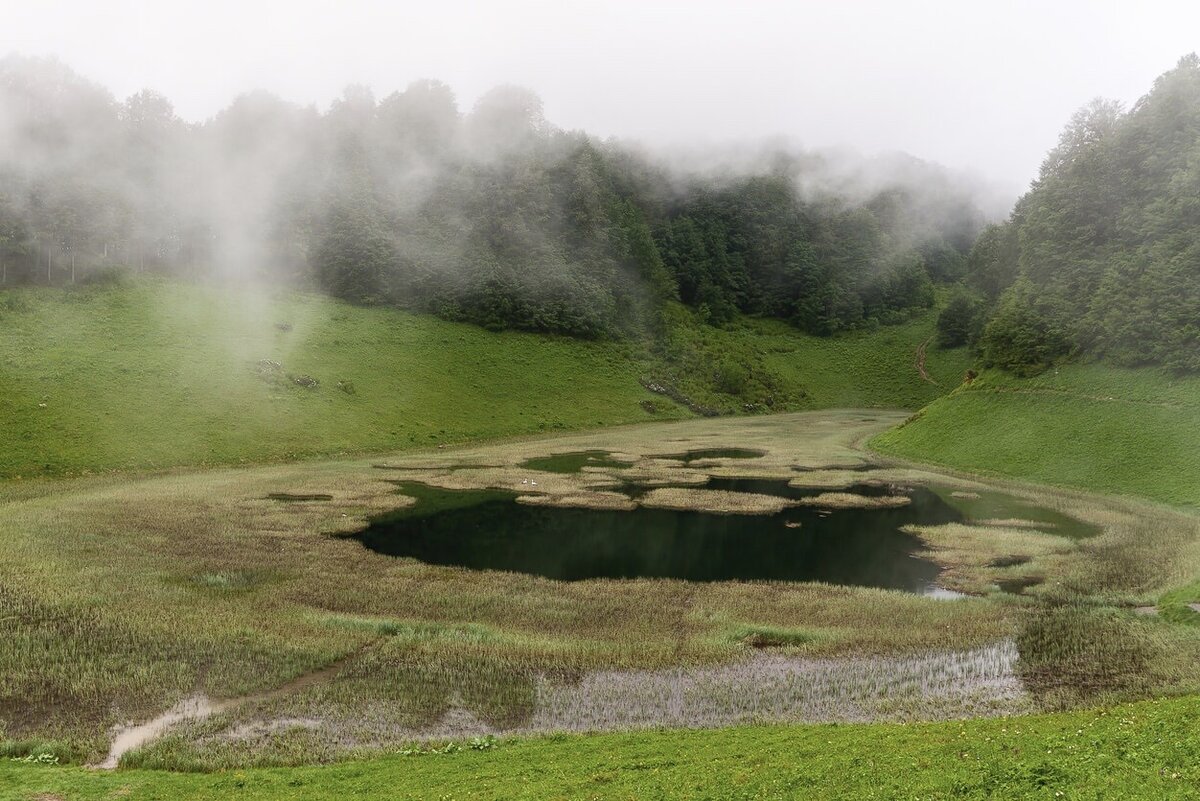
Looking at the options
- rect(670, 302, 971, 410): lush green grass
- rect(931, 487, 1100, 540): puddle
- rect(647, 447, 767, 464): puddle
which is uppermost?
rect(670, 302, 971, 410): lush green grass

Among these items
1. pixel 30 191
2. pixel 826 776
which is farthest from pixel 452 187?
pixel 826 776

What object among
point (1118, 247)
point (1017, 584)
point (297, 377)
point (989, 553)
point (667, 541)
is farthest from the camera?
point (297, 377)

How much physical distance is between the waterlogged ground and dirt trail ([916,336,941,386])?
111m

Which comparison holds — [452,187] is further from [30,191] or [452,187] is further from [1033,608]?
[1033,608]

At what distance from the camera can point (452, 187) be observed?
551 ft

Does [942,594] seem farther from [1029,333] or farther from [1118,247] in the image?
[1118,247]

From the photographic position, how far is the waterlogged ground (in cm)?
2186

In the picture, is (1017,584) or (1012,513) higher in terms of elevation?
(1012,513)

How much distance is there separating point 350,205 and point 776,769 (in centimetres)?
15890

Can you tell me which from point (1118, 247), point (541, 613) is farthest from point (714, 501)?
point (1118, 247)

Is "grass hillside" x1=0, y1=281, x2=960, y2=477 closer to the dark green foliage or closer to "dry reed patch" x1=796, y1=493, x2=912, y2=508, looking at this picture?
"dry reed patch" x1=796, y1=493, x2=912, y2=508

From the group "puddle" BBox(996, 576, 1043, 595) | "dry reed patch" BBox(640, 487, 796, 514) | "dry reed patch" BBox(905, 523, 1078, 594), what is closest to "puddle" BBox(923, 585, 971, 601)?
"dry reed patch" BBox(905, 523, 1078, 594)

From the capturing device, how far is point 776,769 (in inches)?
608

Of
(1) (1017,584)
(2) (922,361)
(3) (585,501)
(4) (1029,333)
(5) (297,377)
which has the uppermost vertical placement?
(2) (922,361)
